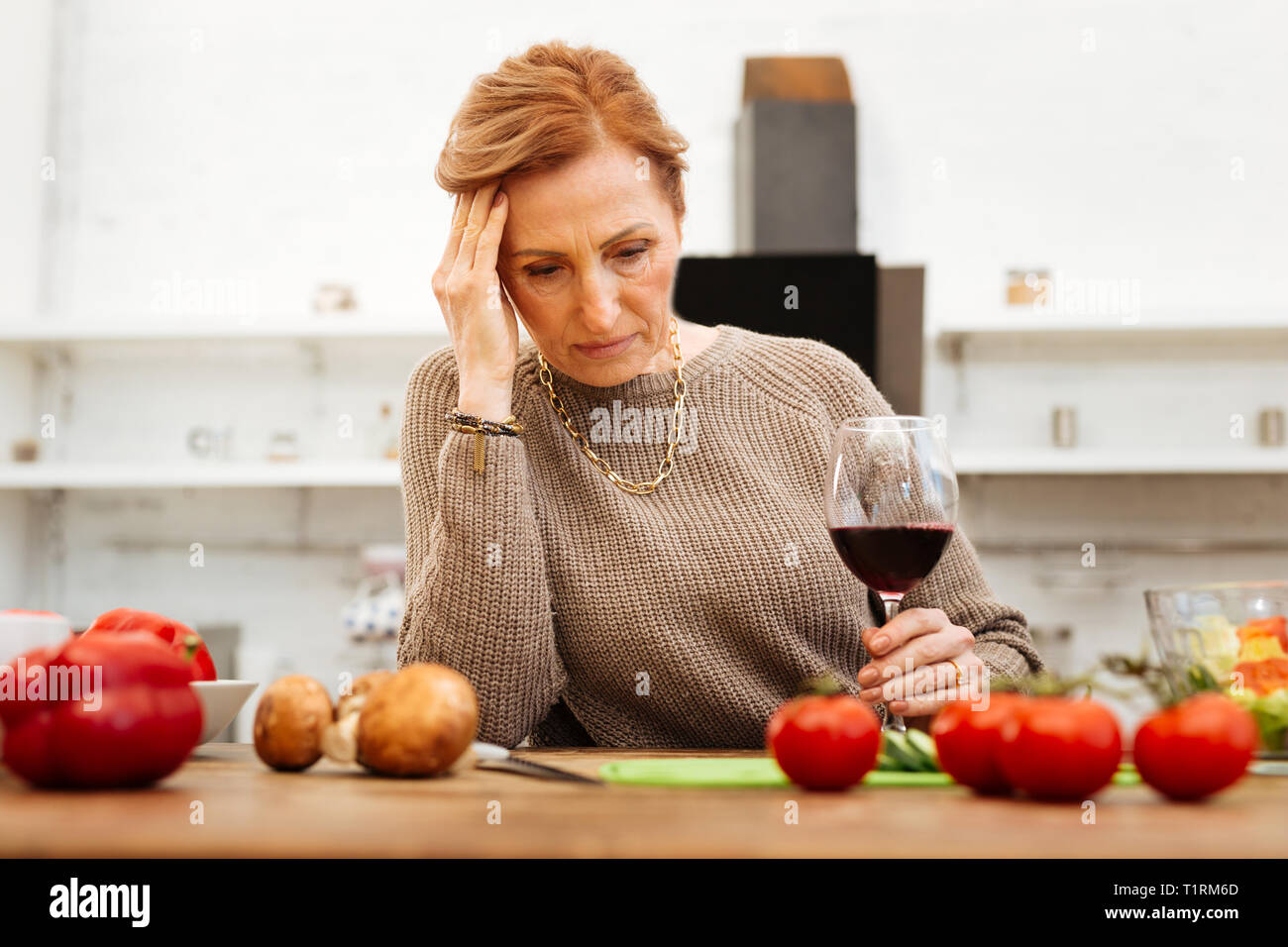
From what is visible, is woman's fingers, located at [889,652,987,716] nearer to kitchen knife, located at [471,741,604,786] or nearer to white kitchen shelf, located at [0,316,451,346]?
kitchen knife, located at [471,741,604,786]

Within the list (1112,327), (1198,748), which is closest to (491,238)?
(1198,748)

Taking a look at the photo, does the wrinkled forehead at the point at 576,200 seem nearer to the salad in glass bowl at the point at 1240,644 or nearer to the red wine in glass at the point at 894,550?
the red wine in glass at the point at 894,550

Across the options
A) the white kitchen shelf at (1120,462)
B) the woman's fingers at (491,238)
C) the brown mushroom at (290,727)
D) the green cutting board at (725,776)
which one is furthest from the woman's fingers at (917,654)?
the white kitchen shelf at (1120,462)

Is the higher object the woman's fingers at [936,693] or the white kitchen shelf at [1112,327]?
the white kitchen shelf at [1112,327]

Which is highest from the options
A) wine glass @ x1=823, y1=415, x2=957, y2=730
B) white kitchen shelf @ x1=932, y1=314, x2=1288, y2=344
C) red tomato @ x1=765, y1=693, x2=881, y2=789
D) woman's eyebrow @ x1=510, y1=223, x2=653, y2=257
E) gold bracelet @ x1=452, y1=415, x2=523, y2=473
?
white kitchen shelf @ x1=932, y1=314, x2=1288, y2=344

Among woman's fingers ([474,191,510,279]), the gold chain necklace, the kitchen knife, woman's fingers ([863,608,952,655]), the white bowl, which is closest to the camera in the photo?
the kitchen knife

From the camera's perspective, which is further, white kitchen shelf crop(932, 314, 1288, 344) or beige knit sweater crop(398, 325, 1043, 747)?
white kitchen shelf crop(932, 314, 1288, 344)

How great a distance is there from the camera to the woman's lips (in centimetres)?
132

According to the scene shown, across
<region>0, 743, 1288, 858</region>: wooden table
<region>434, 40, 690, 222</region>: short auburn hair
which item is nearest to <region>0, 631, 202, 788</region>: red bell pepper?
<region>0, 743, 1288, 858</region>: wooden table

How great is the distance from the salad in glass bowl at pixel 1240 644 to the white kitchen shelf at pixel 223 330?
2857 millimetres

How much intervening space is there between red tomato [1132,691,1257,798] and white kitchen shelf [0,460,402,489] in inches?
115

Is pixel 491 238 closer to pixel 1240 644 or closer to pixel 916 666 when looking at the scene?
pixel 916 666

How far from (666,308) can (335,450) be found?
8.81 ft

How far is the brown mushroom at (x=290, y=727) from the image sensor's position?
0.74 meters
